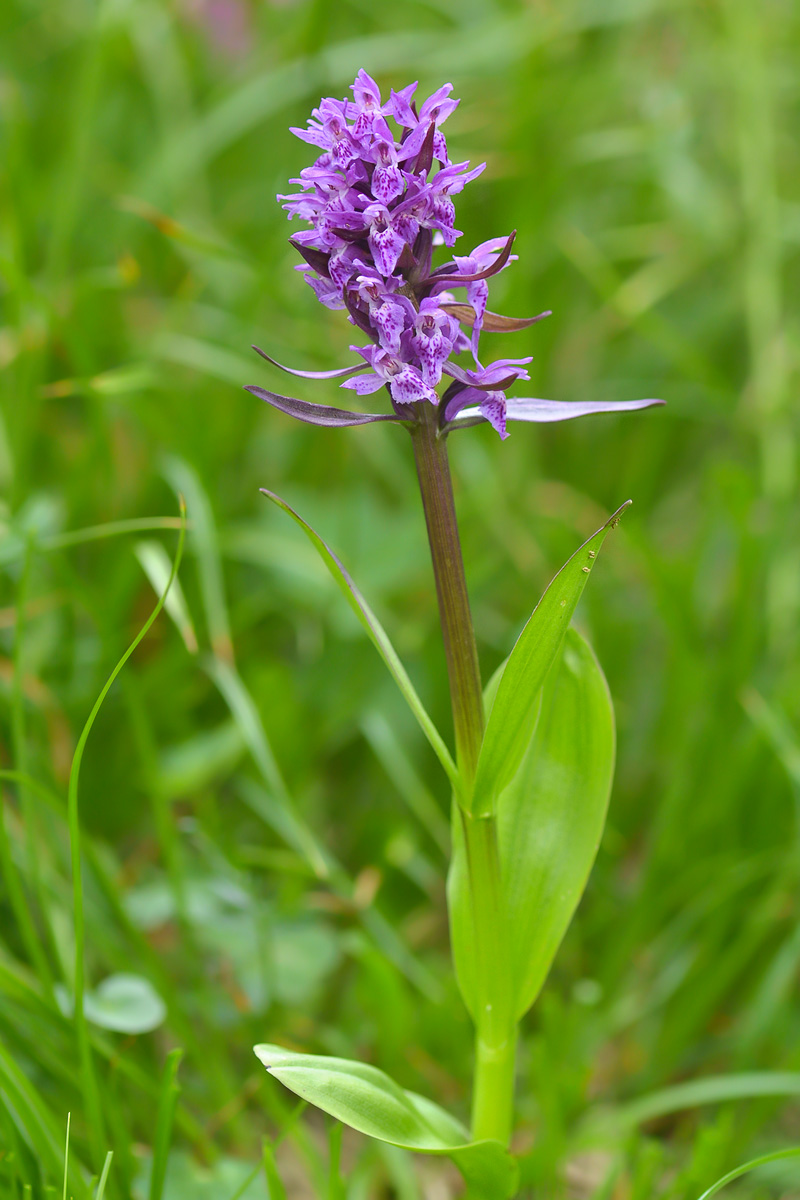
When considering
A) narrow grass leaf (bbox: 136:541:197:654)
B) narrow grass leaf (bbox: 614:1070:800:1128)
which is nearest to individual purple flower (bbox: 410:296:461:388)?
narrow grass leaf (bbox: 136:541:197:654)

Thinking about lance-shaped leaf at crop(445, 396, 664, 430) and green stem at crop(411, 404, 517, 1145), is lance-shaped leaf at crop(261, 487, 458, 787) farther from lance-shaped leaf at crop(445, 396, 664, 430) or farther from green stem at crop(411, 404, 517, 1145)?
lance-shaped leaf at crop(445, 396, 664, 430)

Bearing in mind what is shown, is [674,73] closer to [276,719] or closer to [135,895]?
[276,719]

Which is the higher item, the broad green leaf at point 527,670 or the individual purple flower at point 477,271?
the individual purple flower at point 477,271

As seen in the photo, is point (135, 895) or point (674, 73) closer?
point (135, 895)

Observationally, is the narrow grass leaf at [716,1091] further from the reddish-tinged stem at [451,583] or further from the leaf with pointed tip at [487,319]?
the leaf with pointed tip at [487,319]

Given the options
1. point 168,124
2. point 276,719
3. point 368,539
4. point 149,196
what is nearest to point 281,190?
point 168,124

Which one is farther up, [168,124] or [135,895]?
A: [168,124]

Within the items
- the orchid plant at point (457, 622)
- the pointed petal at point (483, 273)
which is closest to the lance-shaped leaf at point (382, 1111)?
the orchid plant at point (457, 622)
